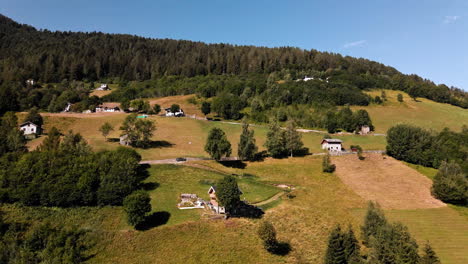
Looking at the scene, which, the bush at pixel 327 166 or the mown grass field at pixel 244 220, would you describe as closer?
the mown grass field at pixel 244 220

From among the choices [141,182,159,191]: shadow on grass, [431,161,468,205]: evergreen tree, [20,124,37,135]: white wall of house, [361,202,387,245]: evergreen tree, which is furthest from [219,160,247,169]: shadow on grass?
[20,124,37,135]: white wall of house

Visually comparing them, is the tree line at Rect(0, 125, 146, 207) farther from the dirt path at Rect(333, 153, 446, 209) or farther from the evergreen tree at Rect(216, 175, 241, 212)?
the dirt path at Rect(333, 153, 446, 209)

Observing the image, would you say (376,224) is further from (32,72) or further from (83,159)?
(32,72)

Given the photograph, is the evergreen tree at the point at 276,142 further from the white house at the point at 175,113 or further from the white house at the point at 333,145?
the white house at the point at 175,113

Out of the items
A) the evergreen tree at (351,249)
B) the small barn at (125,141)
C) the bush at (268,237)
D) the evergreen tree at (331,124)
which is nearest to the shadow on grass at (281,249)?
the bush at (268,237)

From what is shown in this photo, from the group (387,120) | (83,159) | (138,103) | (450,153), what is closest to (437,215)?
(450,153)
